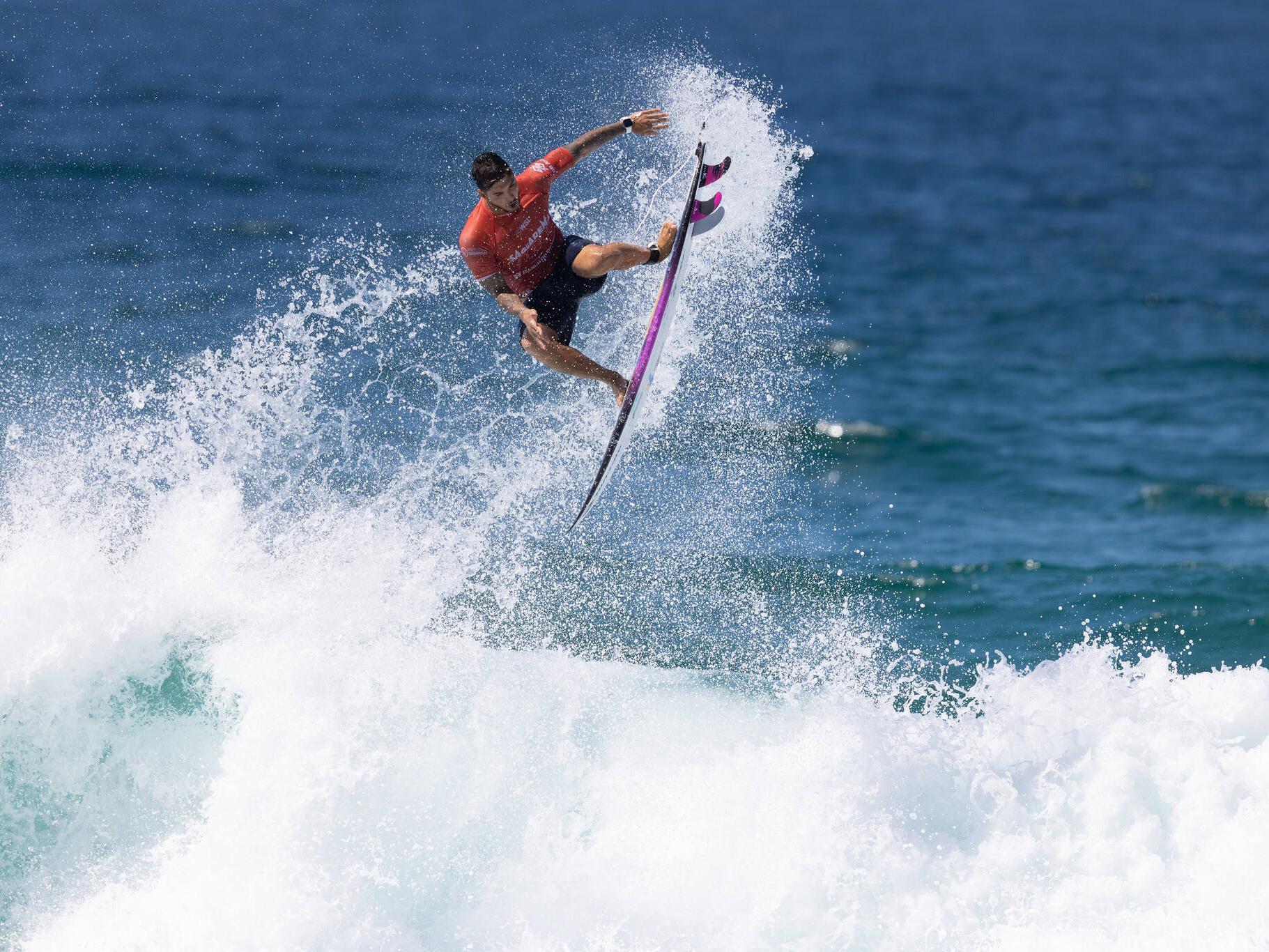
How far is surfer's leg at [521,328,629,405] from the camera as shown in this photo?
8.86m

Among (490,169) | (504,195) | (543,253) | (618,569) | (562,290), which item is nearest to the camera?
(490,169)

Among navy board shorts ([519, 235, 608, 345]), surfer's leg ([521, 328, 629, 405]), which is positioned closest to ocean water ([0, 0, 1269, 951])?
navy board shorts ([519, 235, 608, 345])

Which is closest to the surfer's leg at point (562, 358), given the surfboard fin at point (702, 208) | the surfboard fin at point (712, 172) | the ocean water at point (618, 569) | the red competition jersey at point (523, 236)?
the red competition jersey at point (523, 236)

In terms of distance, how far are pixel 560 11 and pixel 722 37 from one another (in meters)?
5.08

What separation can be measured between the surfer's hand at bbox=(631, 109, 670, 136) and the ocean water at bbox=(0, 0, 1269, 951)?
1412 mm

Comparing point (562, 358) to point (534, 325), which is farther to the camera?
point (562, 358)

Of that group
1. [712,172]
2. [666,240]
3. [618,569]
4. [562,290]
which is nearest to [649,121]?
[712,172]

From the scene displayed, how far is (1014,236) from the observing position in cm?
2483

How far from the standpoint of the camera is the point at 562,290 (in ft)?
30.0

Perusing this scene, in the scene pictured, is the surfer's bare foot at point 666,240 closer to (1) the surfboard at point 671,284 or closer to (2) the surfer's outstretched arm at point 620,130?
(1) the surfboard at point 671,284

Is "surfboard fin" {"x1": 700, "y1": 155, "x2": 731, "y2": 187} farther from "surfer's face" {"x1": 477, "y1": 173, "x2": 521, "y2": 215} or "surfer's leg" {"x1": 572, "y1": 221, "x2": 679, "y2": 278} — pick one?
"surfer's face" {"x1": 477, "y1": 173, "x2": 521, "y2": 215}

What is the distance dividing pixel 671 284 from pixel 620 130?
111 centimetres

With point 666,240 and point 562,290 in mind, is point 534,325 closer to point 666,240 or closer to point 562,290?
point 562,290

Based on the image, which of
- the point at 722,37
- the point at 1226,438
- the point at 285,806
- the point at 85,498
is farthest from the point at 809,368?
the point at 722,37
